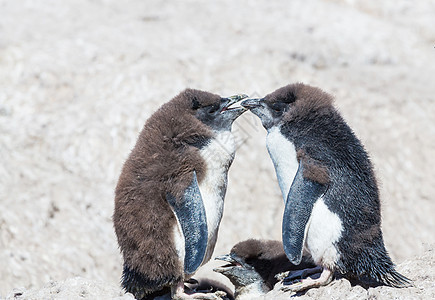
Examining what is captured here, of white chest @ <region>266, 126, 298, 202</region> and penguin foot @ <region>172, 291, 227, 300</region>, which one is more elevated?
white chest @ <region>266, 126, 298, 202</region>

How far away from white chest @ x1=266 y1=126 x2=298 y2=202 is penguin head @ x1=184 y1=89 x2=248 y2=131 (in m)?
0.30

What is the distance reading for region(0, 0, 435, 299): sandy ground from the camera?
5059 millimetres

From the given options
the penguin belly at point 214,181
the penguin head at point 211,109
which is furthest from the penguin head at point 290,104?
the penguin belly at point 214,181

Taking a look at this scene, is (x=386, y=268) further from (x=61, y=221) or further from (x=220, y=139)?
(x=61, y=221)

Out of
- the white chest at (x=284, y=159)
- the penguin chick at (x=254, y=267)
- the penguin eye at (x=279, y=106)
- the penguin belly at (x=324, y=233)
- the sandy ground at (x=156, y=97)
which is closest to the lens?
the penguin belly at (x=324, y=233)

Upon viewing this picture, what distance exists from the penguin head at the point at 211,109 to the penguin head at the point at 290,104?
0.45 ft

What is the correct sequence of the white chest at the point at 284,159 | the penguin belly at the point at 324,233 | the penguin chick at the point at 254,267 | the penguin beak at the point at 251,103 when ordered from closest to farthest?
the penguin belly at the point at 324,233 < the white chest at the point at 284,159 < the penguin beak at the point at 251,103 < the penguin chick at the point at 254,267

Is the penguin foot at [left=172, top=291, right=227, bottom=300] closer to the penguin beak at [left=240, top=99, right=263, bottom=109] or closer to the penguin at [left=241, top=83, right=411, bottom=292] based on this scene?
the penguin at [left=241, top=83, right=411, bottom=292]

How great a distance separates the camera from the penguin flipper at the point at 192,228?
2.83m

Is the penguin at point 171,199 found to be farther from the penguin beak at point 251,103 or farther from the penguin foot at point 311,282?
the penguin foot at point 311,282

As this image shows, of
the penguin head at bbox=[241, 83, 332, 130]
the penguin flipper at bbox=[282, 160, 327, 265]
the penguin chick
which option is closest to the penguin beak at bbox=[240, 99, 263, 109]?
the penguin head at bbox=[241, 83, 332, 130]

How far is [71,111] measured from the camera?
5945 millimetres

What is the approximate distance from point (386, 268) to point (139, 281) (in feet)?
3.70

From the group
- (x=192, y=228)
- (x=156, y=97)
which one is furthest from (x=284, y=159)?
(x=156, y=97)
